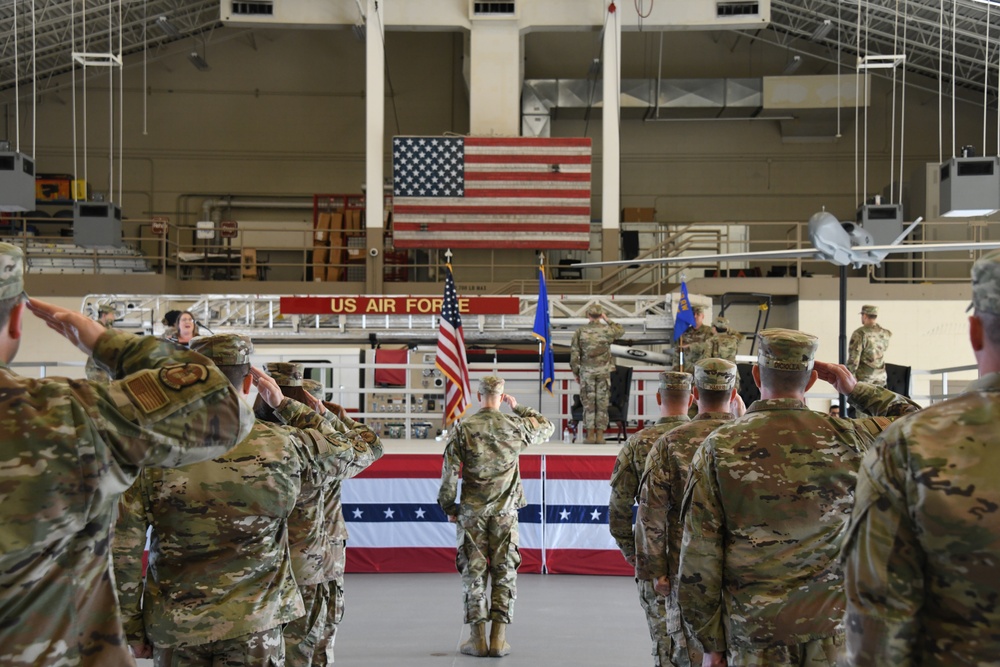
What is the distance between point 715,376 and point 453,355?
21.1ft

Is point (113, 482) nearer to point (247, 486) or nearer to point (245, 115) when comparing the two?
point (247, 486)

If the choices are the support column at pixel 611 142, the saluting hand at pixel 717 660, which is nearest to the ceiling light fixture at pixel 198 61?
the support column at pixel 611 142

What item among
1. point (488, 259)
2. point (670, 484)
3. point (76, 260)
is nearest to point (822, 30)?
point (488, 259)

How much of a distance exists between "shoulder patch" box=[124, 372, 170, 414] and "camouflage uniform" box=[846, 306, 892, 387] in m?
11.2

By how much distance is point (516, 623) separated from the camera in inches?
305

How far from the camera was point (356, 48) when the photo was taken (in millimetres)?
24219

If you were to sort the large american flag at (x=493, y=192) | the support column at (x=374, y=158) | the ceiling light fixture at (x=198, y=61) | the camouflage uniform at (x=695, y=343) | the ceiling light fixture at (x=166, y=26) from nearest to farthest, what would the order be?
the camouflage uniform at (x=695, y=343), the large american flag at (x=493, y=192), the support column at (x=374, y=158), the ceiling light fixture at (x=166, y=26), the ceiling light fixture at (x=198, y=61)

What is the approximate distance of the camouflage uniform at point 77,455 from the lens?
1872mm

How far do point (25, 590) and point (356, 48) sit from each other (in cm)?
2367

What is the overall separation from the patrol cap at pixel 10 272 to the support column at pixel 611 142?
641 inches

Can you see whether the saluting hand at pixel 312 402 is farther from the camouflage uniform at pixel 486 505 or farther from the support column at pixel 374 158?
the support column at pixel 374 158

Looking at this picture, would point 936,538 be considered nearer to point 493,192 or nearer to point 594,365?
point 594,365

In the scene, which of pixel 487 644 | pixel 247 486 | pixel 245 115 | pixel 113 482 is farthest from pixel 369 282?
pixel 113 482

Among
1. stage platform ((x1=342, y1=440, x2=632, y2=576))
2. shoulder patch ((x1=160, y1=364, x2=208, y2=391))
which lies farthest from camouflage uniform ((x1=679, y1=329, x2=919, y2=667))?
stage platform ((x1=342, y1=440, x2=632, y2=576))
